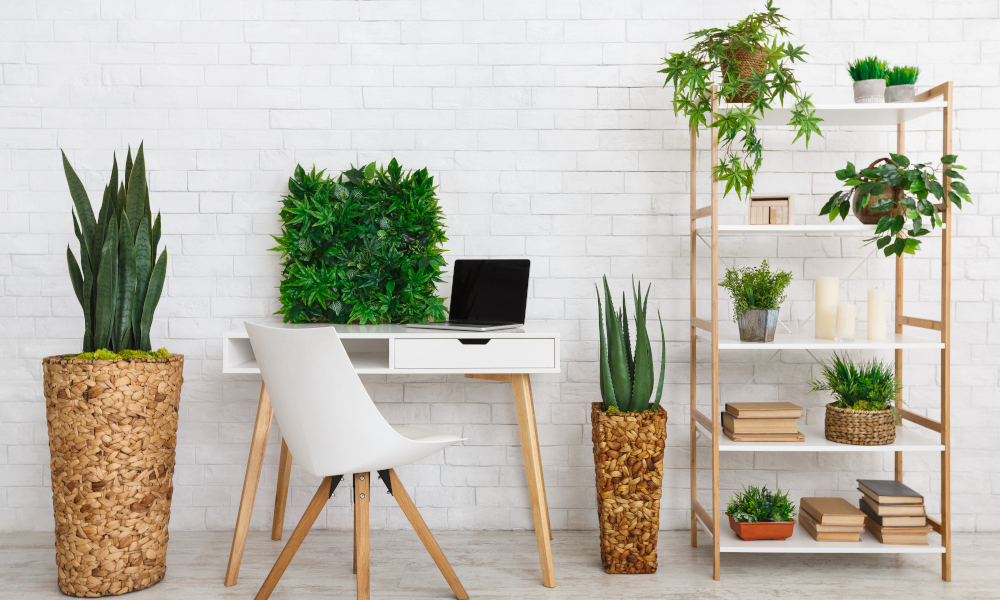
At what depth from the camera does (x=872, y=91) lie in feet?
6.80

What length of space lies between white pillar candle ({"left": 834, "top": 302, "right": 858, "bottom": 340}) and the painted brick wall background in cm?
39

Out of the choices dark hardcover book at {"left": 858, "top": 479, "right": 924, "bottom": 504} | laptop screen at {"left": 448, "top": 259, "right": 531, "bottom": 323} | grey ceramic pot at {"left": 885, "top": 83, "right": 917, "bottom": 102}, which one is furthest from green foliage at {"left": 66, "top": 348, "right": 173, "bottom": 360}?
grey ceramic pot at {"left": 885, "top": 83, "right": 917, "bottom": 102}

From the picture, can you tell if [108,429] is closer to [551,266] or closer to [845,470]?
[551,266]

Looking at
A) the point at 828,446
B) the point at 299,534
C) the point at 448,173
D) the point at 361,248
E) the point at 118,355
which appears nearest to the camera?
the point at 299,534

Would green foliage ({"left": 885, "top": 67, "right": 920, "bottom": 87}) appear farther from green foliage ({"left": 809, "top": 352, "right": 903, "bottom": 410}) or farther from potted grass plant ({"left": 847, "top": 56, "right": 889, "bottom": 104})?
green foliage ({"left": 809, "top": 352, "right": 903, "bottom": 410})

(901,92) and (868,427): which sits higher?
(901,92)

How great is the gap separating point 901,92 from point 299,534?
2210 mm

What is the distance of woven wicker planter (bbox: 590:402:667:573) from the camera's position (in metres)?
2.05

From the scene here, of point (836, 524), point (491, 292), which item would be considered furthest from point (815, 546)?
point (491, 292)

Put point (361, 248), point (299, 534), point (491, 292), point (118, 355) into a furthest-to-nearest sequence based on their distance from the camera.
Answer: point (361, 248), point (491, 292), point (118, 355), point (299, 534)

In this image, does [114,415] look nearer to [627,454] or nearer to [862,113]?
[627,454]

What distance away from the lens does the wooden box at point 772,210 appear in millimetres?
2109

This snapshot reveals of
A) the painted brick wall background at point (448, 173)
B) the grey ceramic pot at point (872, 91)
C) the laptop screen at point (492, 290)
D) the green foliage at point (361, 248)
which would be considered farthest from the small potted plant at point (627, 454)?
the grey ceramic pot at point (872, 91)

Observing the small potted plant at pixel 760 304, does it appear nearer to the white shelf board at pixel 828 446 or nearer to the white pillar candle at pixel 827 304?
the white pillar candle at pixel 827 304
